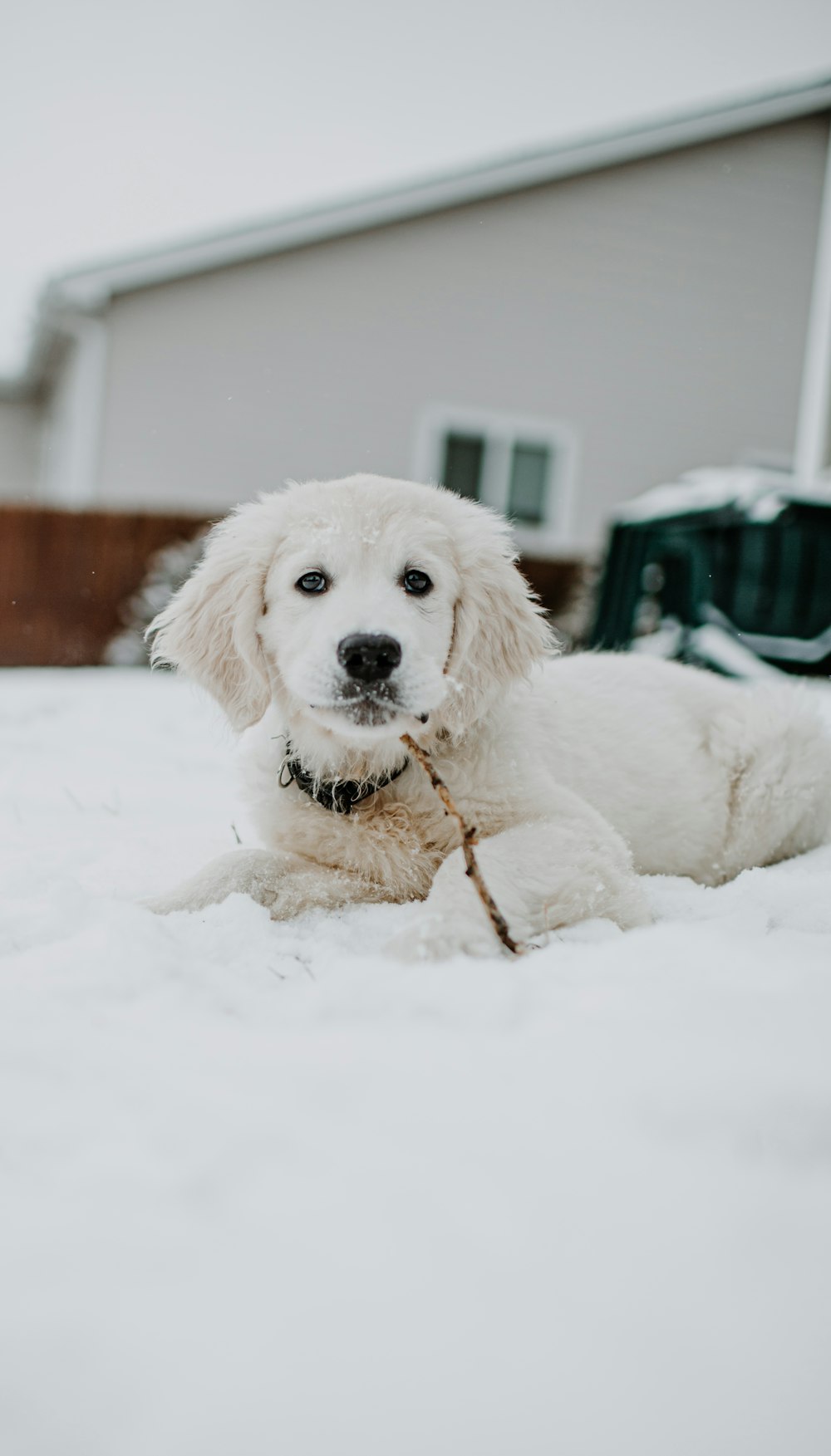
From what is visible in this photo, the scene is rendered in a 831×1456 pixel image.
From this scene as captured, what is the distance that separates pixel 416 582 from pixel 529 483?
1042cm

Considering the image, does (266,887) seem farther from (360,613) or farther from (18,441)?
(18,441)

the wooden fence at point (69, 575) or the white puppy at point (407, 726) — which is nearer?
the white puppy at point (407, 726)

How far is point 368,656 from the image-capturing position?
2.38m

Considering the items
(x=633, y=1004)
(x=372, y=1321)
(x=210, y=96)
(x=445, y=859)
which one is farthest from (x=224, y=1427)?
(x=210, y=96)

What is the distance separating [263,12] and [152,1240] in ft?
46.8

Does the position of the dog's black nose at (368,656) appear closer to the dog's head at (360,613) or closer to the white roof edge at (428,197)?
the dog's head at (360,613)

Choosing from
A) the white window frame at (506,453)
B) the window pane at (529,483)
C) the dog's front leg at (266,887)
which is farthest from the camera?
the window pane at (529,483)

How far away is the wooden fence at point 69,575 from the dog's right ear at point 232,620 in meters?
7.51

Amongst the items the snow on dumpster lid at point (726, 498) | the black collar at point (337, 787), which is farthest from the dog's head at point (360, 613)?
the snow on dumpster lid at point (726, 498)

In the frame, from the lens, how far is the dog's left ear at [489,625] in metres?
2.72

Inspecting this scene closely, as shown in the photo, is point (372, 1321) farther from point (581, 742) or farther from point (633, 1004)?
point (581, 742)

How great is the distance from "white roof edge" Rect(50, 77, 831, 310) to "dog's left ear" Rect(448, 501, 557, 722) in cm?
993

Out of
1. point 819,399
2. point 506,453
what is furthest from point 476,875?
point 506,453

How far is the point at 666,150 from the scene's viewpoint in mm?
13039
